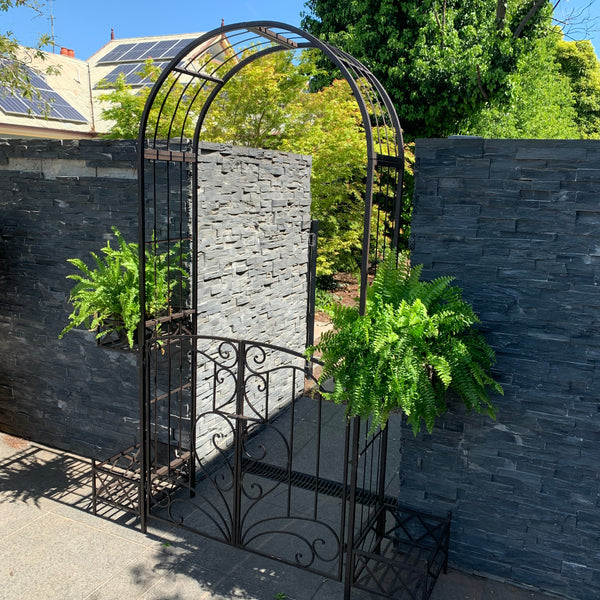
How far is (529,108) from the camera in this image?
1470 centimetres

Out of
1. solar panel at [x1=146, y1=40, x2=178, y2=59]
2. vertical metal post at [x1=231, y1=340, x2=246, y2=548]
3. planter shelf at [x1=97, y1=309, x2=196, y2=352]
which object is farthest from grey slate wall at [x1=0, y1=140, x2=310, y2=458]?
solar panel at [x1=146, y1=40, x2=178, y2=59]

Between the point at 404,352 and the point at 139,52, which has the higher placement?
the point at 139,52

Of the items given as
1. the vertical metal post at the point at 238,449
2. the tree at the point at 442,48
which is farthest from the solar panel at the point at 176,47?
the vertical metal post at the point at 238,449

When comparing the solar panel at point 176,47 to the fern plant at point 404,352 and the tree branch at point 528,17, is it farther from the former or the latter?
the fern plant at point 404,352

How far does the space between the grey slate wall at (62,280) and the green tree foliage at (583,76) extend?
21.5 meters

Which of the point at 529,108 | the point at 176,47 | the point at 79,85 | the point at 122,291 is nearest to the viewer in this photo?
the point at 122,291

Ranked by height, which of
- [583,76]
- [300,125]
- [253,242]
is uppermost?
[583,76]

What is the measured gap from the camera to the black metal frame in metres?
3.13

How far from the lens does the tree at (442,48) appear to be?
11367 mm

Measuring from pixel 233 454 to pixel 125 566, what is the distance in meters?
1.10

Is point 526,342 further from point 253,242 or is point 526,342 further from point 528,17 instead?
point 528,17

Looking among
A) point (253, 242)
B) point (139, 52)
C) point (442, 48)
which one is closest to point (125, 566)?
point (253, 242)

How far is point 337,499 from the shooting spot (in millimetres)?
4180

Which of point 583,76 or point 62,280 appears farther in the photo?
point 583,76
